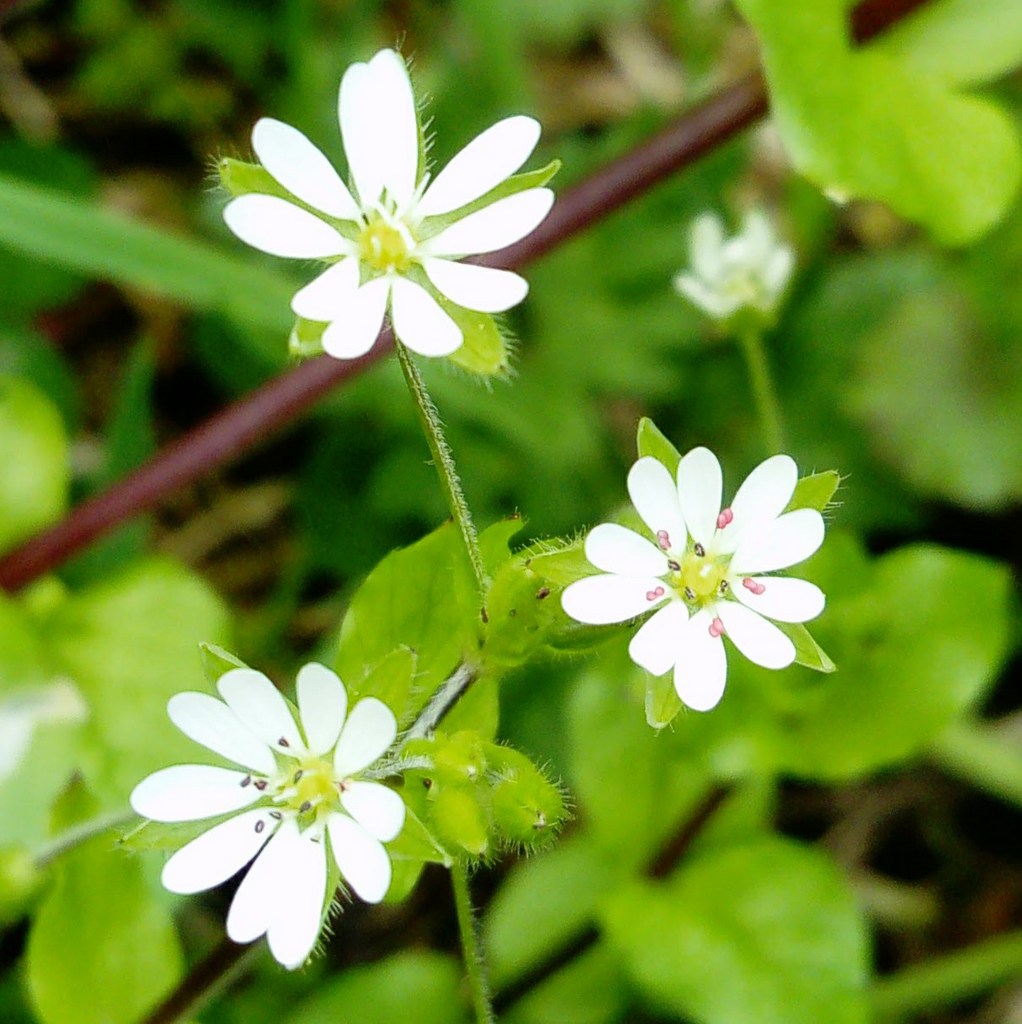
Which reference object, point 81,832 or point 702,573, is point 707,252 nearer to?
point 702,573

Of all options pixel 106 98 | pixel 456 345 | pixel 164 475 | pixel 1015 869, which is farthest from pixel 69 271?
pixel 1015 869

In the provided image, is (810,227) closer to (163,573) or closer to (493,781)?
(163,573)

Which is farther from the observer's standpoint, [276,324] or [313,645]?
[313,645]

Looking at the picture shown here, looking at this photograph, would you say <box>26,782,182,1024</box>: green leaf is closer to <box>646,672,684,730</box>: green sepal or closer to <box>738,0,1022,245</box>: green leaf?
<box>646,672,684,730</box>: green sepal

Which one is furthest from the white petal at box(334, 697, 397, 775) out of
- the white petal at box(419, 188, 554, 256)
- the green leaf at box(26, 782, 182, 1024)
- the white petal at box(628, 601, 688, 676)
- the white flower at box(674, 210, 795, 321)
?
the white flower at box(674, 210, 795, 321)

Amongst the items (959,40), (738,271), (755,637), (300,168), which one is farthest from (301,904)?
(959,40)

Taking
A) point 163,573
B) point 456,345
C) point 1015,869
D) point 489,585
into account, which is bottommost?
point 1015,869
